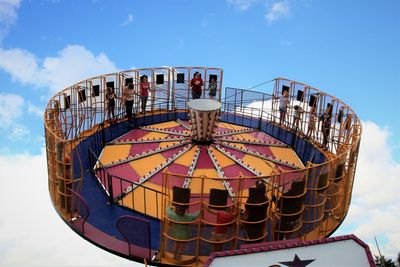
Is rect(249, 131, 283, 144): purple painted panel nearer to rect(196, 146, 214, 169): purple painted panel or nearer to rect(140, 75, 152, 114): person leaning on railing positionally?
rect(196, 146, 214, 169): purple painted panel

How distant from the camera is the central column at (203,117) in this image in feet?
58.2

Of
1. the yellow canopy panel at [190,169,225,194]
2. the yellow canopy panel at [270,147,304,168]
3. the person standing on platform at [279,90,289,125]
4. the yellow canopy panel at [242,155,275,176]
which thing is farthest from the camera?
the person standing on platform at [279,90,289,125]

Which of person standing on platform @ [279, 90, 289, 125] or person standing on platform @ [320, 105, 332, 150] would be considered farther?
person standing on platform @ [279, 90, 289, 125]

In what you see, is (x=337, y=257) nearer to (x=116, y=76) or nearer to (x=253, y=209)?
(x=253, y=209)

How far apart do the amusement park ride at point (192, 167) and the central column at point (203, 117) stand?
5 centimetres

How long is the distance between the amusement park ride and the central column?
49 millimetres

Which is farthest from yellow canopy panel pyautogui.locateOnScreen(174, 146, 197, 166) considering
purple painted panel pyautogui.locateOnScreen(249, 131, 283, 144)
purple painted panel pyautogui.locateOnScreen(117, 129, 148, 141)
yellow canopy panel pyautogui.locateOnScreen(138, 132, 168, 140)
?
purple painted panel pyautogui.locateOnScreen(249, 131, 283, 144)

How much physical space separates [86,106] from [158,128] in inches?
133

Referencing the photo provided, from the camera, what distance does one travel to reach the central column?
1773cm

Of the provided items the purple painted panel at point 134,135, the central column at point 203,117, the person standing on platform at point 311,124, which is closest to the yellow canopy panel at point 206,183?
the central column at point 203,117

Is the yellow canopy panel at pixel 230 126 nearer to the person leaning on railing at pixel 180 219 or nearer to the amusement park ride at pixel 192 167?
the amusement park ride at pixel 192 167

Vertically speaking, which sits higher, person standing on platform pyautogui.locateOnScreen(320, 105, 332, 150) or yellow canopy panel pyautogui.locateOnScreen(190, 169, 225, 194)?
person standing on platform pyautogui.locateOnScreen(320, 105, 332, 150)

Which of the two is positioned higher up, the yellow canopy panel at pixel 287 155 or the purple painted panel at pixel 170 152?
the purple painted panel at pixel 170 152

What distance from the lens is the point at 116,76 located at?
21672 mm
